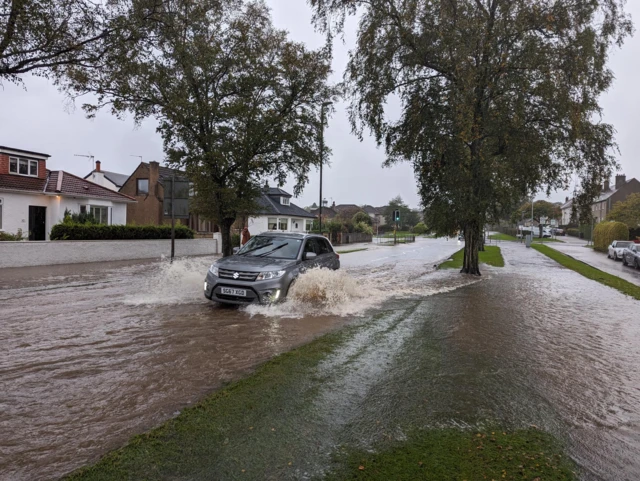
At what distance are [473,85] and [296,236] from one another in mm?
8658

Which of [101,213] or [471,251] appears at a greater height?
[101,213]

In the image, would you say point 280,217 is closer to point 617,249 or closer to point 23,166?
point 23,166

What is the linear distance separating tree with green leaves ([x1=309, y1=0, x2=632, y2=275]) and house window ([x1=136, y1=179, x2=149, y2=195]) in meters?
31.3

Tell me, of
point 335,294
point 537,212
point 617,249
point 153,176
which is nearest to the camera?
point 335,294

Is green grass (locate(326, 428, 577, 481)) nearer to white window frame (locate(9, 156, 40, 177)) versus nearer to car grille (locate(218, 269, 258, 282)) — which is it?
car grille (locate(218, 269, 258, 282))

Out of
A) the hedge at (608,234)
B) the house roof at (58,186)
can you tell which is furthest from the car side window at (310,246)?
the hedge at (608,234)

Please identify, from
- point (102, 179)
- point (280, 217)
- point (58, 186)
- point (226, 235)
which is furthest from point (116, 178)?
point (226, 235)

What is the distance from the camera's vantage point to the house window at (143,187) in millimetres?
42500

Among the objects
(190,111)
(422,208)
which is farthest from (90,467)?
(422,208)

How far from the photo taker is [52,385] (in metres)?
4.58

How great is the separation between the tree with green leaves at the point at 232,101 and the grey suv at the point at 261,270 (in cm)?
566

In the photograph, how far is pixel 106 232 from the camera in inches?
842

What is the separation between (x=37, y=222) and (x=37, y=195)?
1683 mm

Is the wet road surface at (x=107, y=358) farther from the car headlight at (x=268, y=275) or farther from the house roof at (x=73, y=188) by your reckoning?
the house roof at (x=73, y=188)
